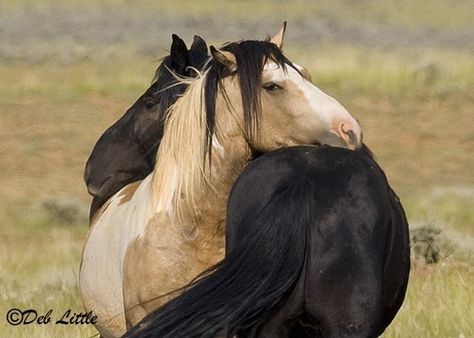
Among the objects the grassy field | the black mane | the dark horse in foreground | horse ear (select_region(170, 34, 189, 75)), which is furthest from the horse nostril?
the grassy field

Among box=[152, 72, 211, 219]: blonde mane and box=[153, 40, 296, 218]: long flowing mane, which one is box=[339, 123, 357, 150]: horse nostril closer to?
box=[153, 40, 296, 218]: long flowing mane

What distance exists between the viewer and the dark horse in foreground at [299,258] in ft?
15.0

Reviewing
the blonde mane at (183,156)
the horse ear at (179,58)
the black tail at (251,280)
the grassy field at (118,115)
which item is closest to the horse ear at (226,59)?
the blonde mane at (183,156)

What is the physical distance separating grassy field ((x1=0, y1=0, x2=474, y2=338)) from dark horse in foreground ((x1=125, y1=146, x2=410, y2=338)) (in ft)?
8.98

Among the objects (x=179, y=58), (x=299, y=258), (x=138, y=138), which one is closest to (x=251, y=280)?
(x=299, y=258)

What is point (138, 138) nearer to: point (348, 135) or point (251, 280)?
point (348, 135)

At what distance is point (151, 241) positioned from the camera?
18.0 feet

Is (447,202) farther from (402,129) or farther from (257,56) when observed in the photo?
(257,56)

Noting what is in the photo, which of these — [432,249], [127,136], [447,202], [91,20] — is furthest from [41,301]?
[91,20]

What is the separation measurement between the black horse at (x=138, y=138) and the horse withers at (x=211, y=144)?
85 cm

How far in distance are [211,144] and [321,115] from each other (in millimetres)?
508

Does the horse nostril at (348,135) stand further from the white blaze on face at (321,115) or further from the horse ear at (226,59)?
the horse ear at (226,59)

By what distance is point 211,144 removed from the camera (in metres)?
5.45

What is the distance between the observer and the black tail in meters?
4.63
